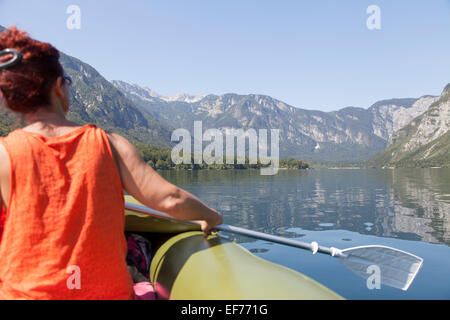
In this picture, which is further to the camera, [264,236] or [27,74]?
[264,236]

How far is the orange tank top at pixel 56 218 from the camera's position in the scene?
5.71 feet

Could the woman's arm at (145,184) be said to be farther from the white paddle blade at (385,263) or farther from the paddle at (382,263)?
the white paddle blade at (385,263)

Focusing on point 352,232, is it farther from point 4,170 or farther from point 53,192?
point 4,170

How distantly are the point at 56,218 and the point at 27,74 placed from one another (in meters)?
0.83

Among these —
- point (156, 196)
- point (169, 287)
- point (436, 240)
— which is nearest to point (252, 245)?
point (436, 240)

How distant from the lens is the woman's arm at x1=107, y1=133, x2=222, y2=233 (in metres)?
1.96

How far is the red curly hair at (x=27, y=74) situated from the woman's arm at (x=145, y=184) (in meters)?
0.47

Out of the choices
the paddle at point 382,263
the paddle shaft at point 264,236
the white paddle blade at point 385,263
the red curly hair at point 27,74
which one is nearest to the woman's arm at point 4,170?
the red curly hair at point 27,74

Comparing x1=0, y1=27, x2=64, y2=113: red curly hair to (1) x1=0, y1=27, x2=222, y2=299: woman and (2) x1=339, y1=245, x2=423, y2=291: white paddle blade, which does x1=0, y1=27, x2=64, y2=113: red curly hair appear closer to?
(1) x1=0, y1=27, x2=222, y2=299: woman

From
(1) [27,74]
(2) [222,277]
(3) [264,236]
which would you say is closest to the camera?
(1) [27,74]

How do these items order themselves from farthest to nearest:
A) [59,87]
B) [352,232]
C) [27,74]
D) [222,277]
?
1. [352,232]
2. [222,277]
3. [59,87]
4. [27,74]

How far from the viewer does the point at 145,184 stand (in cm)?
204

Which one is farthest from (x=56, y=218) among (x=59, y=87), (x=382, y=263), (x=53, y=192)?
(x=382, y=263)
